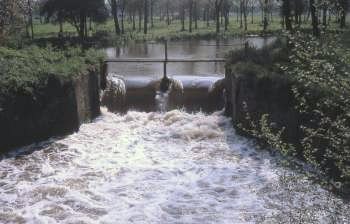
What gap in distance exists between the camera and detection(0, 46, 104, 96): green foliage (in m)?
13.1

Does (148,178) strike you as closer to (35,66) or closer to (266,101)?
(266,101)

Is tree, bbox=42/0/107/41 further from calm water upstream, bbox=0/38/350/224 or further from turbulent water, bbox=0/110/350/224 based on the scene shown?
turbulent water, bbox=0/110/350/224

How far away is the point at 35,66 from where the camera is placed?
14.4m

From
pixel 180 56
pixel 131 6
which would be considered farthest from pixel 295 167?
pixel 131 6

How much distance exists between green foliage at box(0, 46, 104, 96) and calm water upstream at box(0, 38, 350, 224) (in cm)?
174

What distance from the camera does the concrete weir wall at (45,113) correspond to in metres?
12.8

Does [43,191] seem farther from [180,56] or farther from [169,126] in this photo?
[180,56]

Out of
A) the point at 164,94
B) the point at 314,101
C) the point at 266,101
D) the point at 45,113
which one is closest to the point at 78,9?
the point at 164,94

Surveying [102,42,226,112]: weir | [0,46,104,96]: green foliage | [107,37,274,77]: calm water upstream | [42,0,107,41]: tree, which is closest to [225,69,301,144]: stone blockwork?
[102,42,226,112]: weir

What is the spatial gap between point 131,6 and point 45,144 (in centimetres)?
4103

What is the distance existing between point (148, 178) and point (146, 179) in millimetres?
78

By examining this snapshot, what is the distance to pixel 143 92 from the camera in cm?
1858

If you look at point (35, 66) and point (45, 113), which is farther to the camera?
point (35, 66)

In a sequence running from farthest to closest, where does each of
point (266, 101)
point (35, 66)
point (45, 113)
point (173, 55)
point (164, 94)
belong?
1. point (173, 55)
2. point (164, 94)
3. point (35, 66)
4. point (45, 113)
5. point (266, 101)
